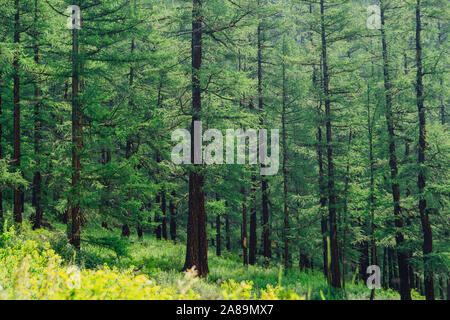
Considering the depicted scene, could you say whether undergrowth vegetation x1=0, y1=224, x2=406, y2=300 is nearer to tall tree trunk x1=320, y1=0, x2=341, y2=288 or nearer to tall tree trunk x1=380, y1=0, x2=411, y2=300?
tall tree trunk x1=320, y1=0, x2=341, y2=288

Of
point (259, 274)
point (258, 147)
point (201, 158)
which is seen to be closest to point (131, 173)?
point (201, 158)

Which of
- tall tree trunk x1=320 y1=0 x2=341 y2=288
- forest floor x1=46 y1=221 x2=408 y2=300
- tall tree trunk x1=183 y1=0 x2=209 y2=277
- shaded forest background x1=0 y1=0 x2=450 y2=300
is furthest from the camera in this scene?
tall tree trunk x1=320 y1=0 x2=341 y2=288

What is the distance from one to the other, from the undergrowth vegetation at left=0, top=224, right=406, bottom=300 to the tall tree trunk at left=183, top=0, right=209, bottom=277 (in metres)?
1.07

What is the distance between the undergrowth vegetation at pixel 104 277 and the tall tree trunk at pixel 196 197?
1069mm

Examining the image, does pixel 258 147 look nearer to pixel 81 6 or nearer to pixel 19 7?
pixel 81 6

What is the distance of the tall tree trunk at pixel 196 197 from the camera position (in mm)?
12414

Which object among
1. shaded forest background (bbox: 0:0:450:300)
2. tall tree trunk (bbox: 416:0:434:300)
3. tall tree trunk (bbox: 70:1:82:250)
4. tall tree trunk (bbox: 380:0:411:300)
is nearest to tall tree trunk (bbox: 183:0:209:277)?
shaded forest background (bbox: 0:0:450:300)

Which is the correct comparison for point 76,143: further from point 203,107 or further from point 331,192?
point 331,192

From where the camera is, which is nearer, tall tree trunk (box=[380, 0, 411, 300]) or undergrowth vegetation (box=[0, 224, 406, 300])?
undergrowth vegetation (box=[0, 224, 406, 300])

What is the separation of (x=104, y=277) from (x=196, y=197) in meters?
8.60

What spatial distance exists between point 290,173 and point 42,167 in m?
14.7

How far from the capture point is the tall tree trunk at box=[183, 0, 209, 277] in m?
12.4

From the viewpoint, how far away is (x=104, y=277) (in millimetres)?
4160

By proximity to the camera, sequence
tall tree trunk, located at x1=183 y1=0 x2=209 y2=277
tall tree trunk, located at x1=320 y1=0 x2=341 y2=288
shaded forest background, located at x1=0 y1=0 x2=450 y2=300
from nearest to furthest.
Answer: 1. shaded forest background, located at x1=0 y1=0 x2=450 y2=300
2. tall tree trunk, located at x1=183 y1=0 x2=209 y2=277
3. tall tree trunk, located at x1=320 y1=0 x2=341 y2=288
